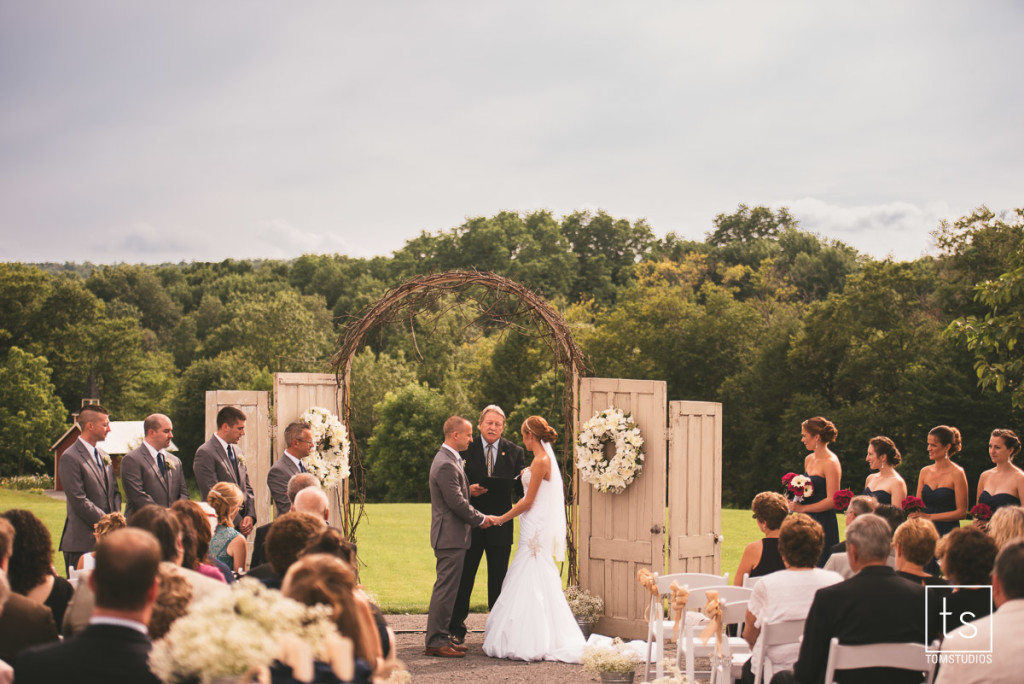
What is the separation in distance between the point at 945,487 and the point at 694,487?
222cm

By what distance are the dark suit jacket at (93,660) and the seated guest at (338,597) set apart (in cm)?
48

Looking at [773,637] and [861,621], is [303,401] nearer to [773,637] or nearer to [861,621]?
[773,637]

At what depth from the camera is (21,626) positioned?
12.3 ft

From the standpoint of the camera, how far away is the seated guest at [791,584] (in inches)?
188

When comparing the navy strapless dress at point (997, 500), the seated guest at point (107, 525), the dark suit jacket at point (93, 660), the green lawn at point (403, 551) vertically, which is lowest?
the green lawn at point (403, 551)

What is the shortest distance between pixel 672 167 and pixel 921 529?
101 ft

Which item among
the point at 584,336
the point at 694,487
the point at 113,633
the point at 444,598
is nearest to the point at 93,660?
the point at 113,633

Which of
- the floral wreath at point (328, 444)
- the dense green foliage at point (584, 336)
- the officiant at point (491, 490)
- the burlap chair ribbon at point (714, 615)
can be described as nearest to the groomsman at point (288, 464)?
the floral wreath at point (328, 444)

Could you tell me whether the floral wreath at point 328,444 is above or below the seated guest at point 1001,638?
above

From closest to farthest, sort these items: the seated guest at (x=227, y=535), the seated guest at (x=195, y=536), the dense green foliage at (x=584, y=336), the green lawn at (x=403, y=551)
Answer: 1. the seated guest at (x=195, y=536)
2. the seated guest at (x=227, y=535)
3. the green lawn at (x=403, y=551)
4. the dense green foliage at (x=584, y=336)

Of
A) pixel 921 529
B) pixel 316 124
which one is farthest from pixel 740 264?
pixel 921 529

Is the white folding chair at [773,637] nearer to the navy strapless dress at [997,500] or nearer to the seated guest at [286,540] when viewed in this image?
the seated guest at [286,540]

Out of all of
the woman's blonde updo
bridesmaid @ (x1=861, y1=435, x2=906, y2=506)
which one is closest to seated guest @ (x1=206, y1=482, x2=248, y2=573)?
the woman's blonde updo

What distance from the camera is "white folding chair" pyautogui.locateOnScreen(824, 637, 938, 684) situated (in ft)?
13.4
